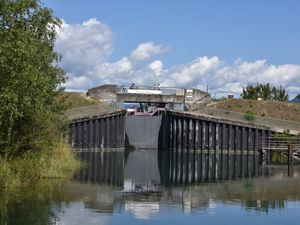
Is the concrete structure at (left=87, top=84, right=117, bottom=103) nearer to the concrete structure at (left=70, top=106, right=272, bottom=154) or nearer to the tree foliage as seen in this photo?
the concrete structure at (left=70, top=106, right=272, bottom=154)

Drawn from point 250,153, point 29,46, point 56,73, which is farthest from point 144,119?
point 29,46

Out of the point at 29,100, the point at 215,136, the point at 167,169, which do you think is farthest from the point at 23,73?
the point at 215,136

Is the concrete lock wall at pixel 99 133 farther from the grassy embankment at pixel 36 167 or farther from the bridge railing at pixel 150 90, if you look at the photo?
the grassy embankment at pixel 36 167

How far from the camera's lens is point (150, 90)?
209 feet

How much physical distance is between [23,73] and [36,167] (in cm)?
745

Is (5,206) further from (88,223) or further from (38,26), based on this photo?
(38,26)

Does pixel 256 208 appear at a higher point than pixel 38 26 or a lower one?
lower

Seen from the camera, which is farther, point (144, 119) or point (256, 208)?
point (144, 119)

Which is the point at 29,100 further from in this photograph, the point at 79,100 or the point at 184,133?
the point at 79,100

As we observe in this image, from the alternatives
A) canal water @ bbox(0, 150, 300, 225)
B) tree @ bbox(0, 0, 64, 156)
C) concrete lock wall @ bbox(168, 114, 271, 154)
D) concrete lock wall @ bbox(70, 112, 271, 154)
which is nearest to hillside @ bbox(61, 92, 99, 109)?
concrete lock wall @ bbox(70, 112, 271, 154)

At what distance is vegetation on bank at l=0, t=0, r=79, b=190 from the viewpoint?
1966 cm

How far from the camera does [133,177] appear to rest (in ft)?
109

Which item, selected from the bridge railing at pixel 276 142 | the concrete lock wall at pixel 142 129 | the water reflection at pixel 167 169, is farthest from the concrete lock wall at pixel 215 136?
the concrete lock wall at pixel 142 129

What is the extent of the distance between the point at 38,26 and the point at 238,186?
12.1m
